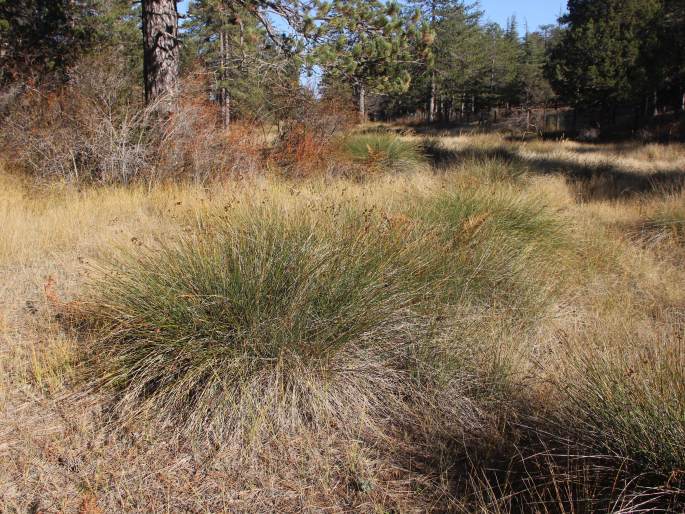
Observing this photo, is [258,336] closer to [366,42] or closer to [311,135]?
[366,42]

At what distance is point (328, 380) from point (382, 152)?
8.37m

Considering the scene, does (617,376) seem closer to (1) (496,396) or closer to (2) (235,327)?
(1) (496,396)

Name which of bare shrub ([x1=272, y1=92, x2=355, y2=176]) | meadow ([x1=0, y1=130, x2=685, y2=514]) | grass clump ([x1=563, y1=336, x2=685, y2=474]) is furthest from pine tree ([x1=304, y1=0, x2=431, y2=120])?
grass clump ([x1=563, y1=336, x2=685, y2=474])

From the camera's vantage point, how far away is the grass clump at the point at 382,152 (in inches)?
401

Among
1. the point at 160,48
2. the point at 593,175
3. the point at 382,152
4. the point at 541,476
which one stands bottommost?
the point at 541,476

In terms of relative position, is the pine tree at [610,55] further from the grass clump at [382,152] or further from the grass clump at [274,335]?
the grass clump at [274,335]

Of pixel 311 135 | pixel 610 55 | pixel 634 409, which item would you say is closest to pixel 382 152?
pixel 311 135

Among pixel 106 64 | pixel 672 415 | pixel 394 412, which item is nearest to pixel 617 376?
pixel 672 415

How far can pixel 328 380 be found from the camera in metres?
2.61

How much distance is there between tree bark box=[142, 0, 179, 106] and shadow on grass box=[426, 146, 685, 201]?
528 cm

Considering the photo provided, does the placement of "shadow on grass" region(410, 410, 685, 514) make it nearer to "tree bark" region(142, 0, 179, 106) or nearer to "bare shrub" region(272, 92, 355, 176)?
"bare shrub" region(272, 92, 355, 176)

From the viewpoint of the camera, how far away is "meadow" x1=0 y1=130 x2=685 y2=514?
206cm

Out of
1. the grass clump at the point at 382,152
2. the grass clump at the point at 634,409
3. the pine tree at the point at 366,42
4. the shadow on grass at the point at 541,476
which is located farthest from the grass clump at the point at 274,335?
the grass clump at the point at 382,152

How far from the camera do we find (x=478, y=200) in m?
5.24
